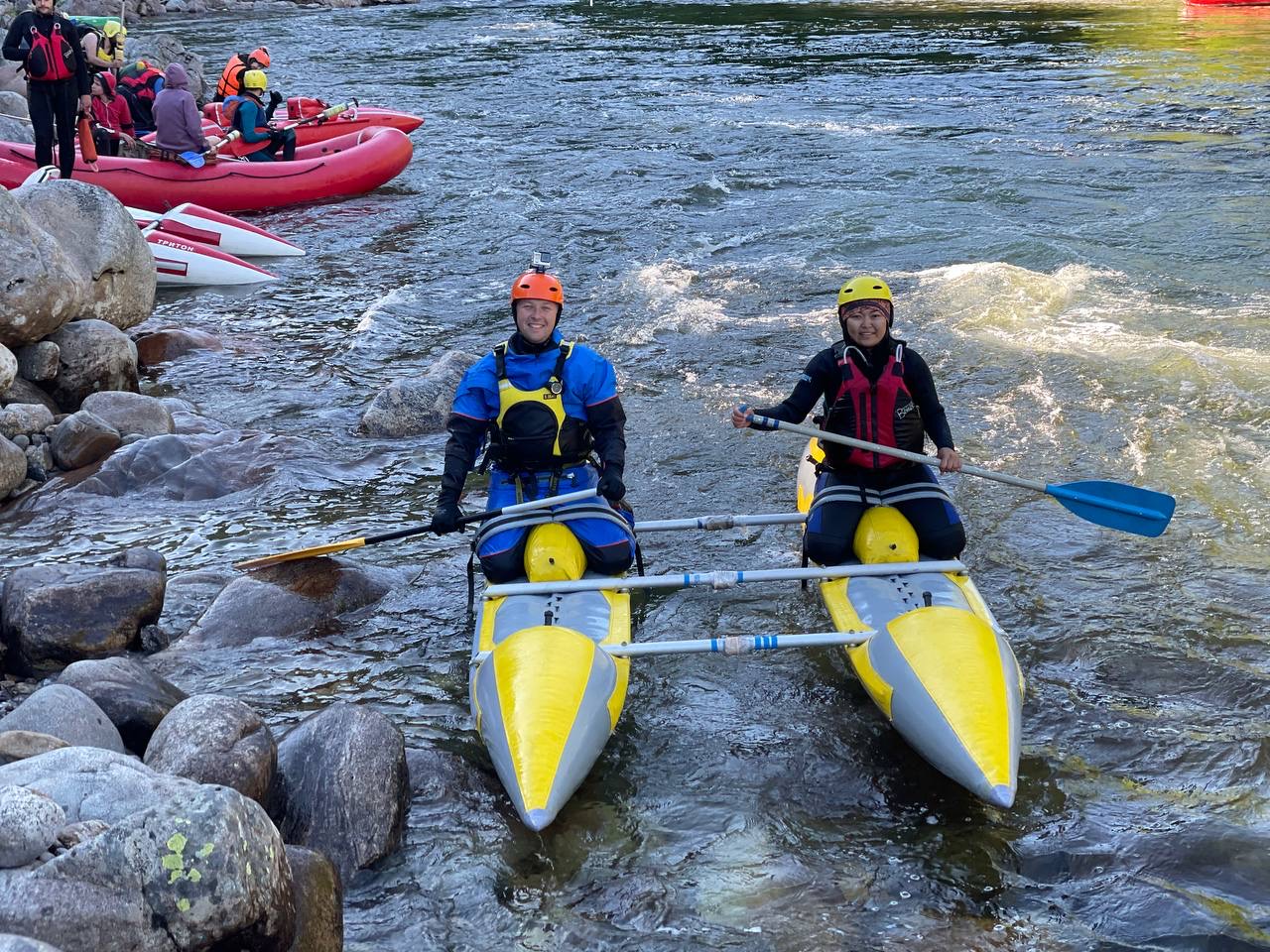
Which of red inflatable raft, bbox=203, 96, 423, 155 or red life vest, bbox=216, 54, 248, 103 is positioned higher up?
red life vest, bbox=216, 54, 248, 103

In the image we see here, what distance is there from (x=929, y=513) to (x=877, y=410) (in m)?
0.46

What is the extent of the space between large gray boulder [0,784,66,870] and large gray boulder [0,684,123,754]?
72cm

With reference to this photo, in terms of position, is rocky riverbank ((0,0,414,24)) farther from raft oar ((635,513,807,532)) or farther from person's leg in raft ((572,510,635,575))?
person's leg in raft ((572,510,635,575))

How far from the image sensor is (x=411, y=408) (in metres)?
7.51

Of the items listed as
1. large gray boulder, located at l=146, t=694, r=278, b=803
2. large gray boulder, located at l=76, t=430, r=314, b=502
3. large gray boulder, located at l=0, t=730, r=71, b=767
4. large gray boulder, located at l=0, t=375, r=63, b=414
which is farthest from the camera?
large gray boulder, located at l=0, t=375, r=63, b=414

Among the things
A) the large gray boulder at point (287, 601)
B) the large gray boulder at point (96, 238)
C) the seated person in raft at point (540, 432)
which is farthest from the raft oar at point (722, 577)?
the large gray boulder at point (96, 238)

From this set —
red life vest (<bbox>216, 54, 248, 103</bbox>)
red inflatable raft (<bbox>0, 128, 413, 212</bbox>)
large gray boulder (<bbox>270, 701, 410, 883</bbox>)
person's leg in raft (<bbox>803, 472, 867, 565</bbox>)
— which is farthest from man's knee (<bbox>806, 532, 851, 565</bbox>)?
red life vest (<bbox>216, 54, 248, 103</bbox>)

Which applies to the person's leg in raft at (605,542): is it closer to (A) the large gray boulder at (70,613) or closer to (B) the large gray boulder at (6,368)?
(A) the large gray boulder at (70,613)

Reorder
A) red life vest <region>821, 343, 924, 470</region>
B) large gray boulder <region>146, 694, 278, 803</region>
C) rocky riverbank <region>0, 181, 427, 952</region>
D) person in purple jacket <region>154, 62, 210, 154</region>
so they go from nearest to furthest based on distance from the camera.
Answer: rocky riverbank <region>0, 181, 427, 952</region>, large gray boulder <region>146, 694, 278, 803</region>, red life vest <region>821, 343, 924, 470</region>, person in purple jacket <region>154, 62, 210, 154</region>

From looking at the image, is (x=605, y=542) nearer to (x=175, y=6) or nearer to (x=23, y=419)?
(x=23, y=419)

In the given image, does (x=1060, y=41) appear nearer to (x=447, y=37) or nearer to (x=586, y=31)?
(x=586, y=31)

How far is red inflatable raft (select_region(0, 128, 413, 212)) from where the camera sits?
12.0 metres

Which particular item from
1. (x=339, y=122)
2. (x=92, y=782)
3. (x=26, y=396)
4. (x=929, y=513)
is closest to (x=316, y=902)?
(x=92, y=782)

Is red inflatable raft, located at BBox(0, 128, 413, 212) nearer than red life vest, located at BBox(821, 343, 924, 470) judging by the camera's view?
No
